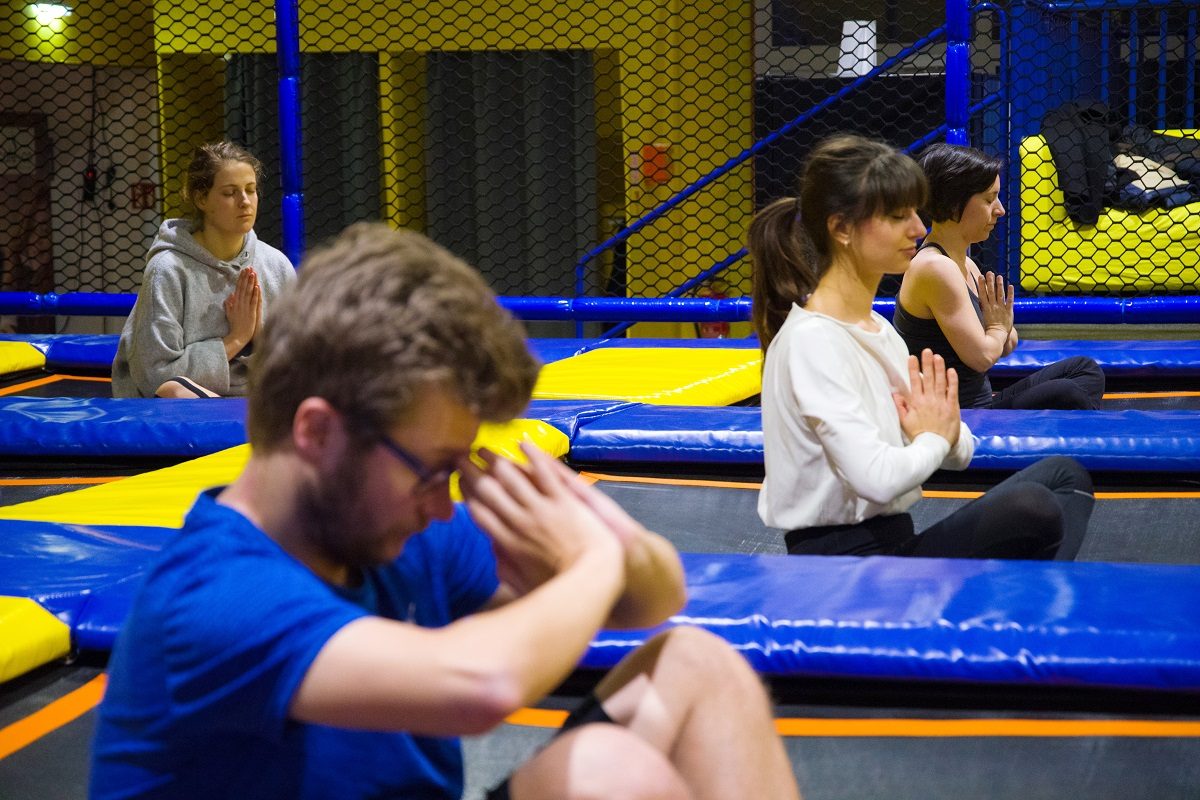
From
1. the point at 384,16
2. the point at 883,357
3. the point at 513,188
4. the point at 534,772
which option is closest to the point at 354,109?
the point at 384,16

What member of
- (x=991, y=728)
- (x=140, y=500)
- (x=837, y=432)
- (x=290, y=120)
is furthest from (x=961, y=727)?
(x=290, y=120)

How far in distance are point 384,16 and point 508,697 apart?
19.9 ft

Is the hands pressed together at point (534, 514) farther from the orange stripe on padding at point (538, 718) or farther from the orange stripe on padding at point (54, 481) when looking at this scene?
the orange stripe on padding at point (54, 481)

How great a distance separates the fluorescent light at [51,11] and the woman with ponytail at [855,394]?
20.5ft

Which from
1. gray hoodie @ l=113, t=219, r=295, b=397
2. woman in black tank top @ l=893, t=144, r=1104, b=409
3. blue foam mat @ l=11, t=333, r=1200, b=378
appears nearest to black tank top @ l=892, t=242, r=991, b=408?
woman in black tank top @ l=893, t=144, r=1104, b=409

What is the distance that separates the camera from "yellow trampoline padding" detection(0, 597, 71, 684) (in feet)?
5.27

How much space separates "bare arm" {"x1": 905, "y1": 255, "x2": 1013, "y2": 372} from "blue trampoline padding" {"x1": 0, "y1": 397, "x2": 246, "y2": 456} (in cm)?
148

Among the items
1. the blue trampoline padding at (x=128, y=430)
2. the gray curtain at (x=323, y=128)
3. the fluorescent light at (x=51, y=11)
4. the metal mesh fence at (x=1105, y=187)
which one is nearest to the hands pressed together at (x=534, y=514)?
the blue trampoline padding at (x=128, y=430)

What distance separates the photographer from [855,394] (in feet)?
5.77

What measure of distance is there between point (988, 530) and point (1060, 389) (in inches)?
53.3

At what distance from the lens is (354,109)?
661 centimetres

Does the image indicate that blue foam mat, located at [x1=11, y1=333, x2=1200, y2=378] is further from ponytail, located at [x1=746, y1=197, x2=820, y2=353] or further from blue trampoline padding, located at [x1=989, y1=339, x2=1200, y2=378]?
ponytail, located at [x1=746, y1=197, x2=820, y2=353]

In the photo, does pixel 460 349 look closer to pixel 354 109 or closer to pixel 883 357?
pixel 883 357

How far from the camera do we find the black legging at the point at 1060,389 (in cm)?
313
